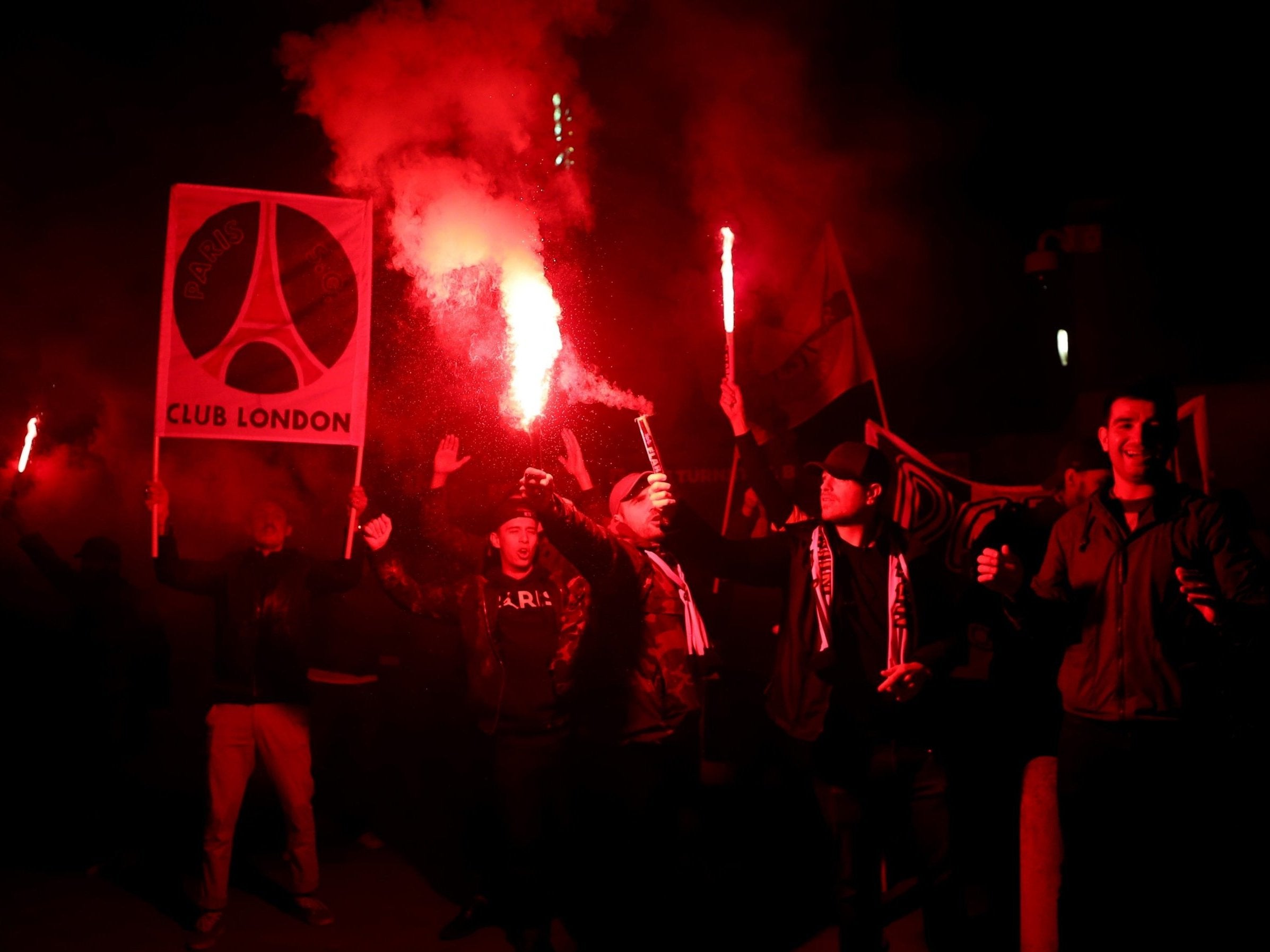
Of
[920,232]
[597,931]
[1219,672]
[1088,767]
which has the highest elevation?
[920,232]

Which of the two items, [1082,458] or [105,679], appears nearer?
[1082,458]

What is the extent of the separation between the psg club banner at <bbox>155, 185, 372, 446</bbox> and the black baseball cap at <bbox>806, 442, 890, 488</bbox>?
2.52 meters

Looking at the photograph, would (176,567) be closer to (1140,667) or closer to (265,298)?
(265,298)

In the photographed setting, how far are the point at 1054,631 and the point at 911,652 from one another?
1.70ft

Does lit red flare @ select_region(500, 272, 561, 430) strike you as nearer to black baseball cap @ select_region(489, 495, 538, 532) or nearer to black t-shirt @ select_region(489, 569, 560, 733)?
black baseball cap @ select_region(489, 495, 538, 532)

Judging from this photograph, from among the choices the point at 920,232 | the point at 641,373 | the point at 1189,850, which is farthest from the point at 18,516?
the point at 920,232

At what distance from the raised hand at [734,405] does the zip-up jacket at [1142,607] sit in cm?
134

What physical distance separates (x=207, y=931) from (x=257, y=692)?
98cm

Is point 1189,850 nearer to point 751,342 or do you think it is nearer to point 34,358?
point 751,342

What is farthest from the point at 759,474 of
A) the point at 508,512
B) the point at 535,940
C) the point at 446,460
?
the point at 535,940

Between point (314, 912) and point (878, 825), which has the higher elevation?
point (878, 825)

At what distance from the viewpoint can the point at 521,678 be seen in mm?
4465

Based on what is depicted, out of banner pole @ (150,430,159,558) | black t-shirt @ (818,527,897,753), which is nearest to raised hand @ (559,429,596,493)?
black t-shirt @ (818,527,897,753)

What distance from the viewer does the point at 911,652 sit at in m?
3.87
